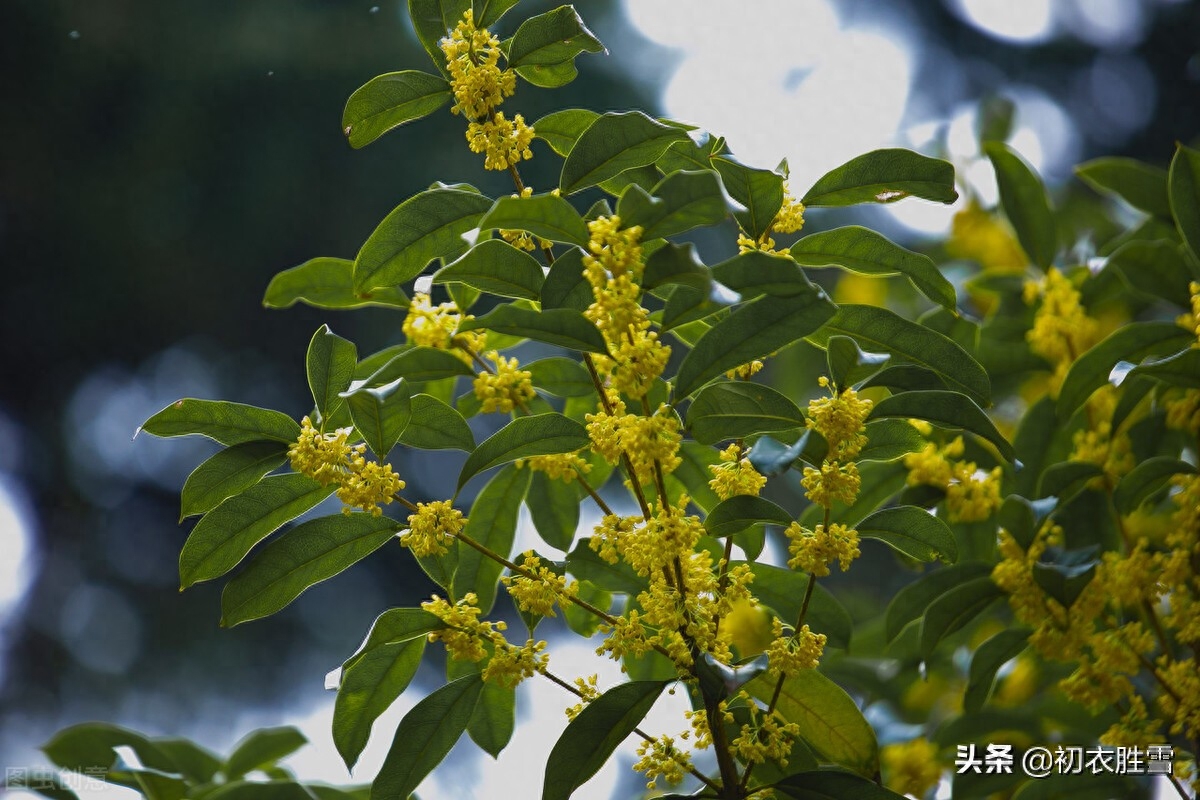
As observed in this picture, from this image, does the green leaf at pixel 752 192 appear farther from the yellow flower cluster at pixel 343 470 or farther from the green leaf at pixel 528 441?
the yellow flower cluster at pixel 343 470

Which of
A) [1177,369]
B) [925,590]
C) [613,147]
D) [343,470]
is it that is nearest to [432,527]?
[343,470]

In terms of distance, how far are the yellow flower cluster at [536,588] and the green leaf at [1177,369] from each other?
54cm

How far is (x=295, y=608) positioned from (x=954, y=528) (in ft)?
7.62

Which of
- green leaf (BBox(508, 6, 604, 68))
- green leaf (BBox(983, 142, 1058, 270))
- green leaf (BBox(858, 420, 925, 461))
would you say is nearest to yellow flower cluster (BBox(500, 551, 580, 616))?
green leaf (BBox(858, 420, 925, 461))

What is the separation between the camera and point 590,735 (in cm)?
72

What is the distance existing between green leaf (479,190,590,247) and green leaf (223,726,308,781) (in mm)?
734

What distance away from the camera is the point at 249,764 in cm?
110

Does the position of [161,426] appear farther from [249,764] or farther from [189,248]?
[189,248]

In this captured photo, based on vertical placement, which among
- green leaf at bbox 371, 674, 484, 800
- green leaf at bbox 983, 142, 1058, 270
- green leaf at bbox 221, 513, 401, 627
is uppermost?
green leaf at bbox 983, 142, 1058, 270

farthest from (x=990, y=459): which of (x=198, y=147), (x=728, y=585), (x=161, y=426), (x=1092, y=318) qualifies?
(x=198, y=147)

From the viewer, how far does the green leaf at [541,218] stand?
0.65 metres

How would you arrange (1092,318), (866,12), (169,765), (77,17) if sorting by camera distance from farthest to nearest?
(866,12) < (77,17) < (1092,318) < (169,765)

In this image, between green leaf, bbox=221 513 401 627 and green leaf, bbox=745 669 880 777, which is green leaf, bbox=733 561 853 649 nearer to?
green leaf, bbox=745 669 880 777

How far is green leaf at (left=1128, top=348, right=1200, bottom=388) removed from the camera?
0.85m
